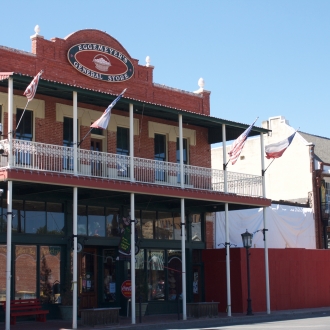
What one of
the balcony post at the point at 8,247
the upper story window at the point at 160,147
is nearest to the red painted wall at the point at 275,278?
Result: the upper story window at the point at 160,147

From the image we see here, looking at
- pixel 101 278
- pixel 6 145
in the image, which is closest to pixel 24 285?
pixel 101 278

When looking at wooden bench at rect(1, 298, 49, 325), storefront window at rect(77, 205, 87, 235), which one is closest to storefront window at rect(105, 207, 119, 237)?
storefront window at rect(77, 205, 87, 235)

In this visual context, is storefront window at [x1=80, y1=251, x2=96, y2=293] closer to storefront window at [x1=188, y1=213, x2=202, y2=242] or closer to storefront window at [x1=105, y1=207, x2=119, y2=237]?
storefront window at [x1=105, y1=207, x2=119, y2=237]

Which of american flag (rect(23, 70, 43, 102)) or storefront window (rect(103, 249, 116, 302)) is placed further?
storefront window (rect(103, 249, 116, 302))

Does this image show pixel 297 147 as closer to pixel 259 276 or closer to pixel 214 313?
pixel 259 276

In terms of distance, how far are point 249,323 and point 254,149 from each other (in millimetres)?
18703

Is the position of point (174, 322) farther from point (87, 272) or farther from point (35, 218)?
point (35, 218)

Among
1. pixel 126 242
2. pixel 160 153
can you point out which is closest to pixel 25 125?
pixel 126 242

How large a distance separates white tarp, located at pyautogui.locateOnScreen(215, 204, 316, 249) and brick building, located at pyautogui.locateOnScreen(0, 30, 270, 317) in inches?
164

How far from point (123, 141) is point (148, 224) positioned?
3.21 meters

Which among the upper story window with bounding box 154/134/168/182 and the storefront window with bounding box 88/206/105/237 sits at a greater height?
the upper story window with bounding box 154/134/168/182

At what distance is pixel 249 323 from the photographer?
2039cm

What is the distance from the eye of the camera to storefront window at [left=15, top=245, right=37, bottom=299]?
19.5m

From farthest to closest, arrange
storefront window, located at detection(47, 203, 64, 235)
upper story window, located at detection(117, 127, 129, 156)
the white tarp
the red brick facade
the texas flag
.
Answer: the white tarp, upper story window, located at detection(117, 127, 129, 156), the texas flag, the red brick facade, storefront window, located at detection(47, 203, 64, 235)
